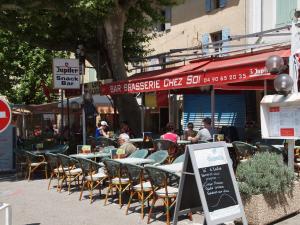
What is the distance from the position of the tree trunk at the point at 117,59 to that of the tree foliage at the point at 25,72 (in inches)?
393

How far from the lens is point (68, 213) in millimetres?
8797

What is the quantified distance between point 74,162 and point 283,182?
15.8 feet

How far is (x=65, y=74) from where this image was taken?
13.2 meters

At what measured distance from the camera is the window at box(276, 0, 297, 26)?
669 inches

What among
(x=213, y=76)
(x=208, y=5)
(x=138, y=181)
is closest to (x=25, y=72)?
(x=208, y=5)

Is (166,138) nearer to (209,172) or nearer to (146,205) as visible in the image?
(146,205)

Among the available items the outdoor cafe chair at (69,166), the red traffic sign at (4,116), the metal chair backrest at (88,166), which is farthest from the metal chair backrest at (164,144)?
the red traffic sign at (4,116)

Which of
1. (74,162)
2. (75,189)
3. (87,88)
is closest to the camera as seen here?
(74,162)

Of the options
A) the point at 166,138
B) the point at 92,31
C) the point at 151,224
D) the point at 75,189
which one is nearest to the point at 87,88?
the point at 92,31

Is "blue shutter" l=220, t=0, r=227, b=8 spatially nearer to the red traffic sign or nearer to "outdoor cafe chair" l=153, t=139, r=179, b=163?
"outdoor cafe chair" l=153, t=139, r=179, b=163

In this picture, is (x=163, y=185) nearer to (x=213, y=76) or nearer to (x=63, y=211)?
(x=63, y=211)

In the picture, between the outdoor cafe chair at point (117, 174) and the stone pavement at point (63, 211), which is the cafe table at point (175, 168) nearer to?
the stone pavement at point (63, 211)

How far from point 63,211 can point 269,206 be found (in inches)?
149

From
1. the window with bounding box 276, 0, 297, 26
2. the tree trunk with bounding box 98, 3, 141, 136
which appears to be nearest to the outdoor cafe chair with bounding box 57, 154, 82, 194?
the tree trunk with bounding box 98, 3, 141, 136
